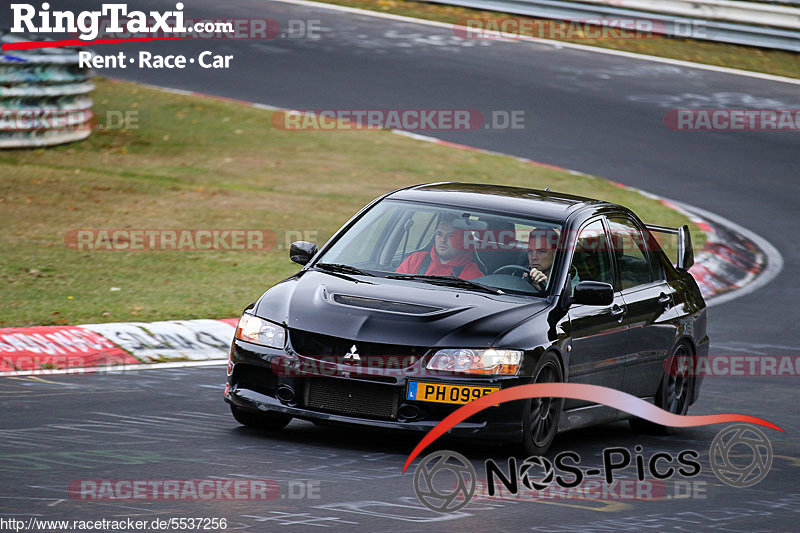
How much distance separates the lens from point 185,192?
57.5 ft

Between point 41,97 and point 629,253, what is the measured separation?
11368 mm

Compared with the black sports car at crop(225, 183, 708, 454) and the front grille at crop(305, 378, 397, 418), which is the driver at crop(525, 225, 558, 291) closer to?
the black sports car at crop(225, 183, 708, 454)

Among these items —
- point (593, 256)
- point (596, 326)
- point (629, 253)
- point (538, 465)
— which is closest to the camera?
point (538, 465)

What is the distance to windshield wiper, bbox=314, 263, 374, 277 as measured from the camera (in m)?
8.44

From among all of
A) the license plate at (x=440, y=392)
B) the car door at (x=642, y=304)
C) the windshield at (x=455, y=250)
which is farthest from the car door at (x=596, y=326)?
the license plate at (x=440, y=392)

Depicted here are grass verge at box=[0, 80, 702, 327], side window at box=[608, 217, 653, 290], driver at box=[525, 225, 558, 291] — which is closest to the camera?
driver at box=[525, 225, 558, 291]

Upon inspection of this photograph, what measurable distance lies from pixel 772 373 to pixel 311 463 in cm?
517

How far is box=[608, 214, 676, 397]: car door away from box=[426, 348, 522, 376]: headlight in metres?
1.50

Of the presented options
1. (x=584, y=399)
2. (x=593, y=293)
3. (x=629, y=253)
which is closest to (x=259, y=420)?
(x=584, y=399)

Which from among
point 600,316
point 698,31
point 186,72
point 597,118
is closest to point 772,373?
point 600,316

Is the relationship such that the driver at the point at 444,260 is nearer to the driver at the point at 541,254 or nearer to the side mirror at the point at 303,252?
the driver at the point at 541,254

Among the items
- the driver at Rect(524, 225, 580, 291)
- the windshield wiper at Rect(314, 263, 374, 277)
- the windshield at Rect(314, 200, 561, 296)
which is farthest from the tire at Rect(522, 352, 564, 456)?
the windshield wiper at Rect(314, 263, 374, 277)

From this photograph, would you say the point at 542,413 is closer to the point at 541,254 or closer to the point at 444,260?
the point at 541,254

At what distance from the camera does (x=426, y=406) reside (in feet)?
24.2
